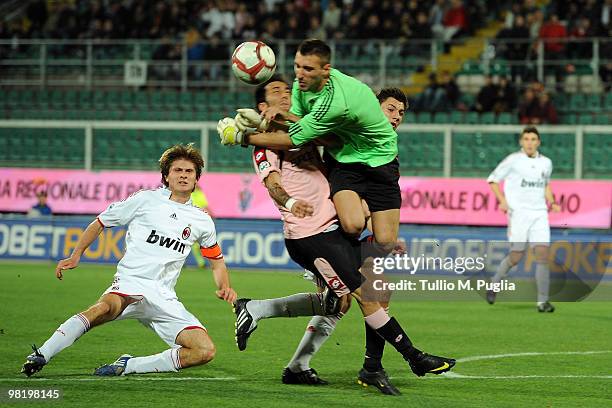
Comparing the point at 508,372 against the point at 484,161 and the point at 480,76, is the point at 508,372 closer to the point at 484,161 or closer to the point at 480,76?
the point at 484,161

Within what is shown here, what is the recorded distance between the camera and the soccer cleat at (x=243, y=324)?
7.97 metres

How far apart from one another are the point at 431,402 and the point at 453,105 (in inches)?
603

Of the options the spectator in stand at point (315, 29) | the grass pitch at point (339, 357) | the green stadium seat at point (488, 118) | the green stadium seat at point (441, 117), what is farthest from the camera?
the spectator in stand at point (315, 29)

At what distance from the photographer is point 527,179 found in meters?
14.4

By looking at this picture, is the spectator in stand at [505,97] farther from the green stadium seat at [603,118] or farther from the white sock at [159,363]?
the white sock at [159,363]

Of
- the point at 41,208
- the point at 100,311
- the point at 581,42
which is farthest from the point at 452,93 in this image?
the point at 100,311

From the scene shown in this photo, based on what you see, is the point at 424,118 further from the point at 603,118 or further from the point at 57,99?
the point at 57,99

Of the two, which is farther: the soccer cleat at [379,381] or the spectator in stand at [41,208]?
the spectator in stand at [41,208]

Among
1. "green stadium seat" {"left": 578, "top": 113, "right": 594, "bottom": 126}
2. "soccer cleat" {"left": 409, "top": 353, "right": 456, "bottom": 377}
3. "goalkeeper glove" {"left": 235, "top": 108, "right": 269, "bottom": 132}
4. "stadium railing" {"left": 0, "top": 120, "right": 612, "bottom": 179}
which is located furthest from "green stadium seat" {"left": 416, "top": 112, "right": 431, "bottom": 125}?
"soccer cleat" {"left": 409, "top": 353, "right": 456, "bottom": 377}

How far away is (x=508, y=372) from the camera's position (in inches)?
344

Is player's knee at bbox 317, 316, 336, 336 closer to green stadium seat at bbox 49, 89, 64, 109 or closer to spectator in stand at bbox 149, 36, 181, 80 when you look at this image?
spectator in stand at bbox 149, 36, 181, 80

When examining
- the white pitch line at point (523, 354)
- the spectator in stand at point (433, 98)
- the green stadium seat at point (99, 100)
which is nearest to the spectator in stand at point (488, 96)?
the spectator in stand at point (433, 98)

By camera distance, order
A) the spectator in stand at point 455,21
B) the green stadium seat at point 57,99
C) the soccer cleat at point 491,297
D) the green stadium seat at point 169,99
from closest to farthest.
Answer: the soccer cleat at point 491,297, the spectator in stand at point 455,21, the green stadium seat at point 169,99, the green stadium seat at point 57,99

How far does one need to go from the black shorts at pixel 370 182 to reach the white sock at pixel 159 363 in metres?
1.51
